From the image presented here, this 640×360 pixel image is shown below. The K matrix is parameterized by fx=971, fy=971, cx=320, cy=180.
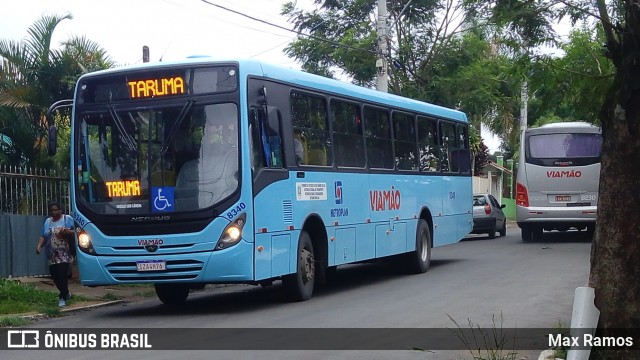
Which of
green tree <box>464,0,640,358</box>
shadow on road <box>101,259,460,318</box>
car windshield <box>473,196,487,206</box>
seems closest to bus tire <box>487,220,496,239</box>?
car windshield <box>473,196,487,206</box>

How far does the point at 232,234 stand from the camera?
41.5 feet

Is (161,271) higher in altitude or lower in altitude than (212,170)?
lower

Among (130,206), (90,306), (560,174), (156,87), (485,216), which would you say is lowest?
(90,306)

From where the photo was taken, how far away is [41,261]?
1678 centimetres

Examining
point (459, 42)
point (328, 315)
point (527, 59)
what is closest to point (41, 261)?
point (328, 315)

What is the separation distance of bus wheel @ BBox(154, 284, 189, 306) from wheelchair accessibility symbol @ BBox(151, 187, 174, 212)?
2161 mm

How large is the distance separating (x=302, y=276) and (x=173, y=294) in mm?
2063

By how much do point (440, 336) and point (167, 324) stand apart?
360cm

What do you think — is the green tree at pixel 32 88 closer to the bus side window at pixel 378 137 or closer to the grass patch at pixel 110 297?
the grass patch at pixel 110 297

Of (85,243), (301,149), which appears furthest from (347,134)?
(85,243)

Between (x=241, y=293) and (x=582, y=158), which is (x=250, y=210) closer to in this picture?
(x=241, y=293)

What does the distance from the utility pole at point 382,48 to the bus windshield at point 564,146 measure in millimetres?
4528

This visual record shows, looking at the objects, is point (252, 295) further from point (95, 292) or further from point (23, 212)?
point (23, 212)

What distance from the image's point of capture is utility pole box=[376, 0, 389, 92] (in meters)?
25.4
